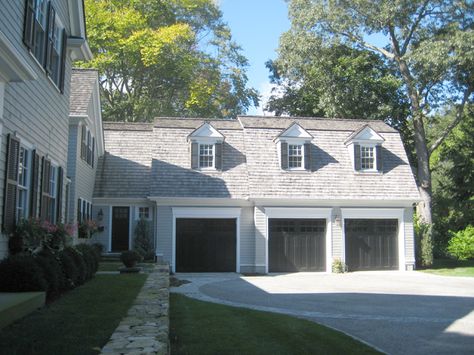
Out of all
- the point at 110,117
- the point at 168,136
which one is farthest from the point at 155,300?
the point at 110,117

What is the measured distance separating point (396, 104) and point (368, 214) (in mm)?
10120

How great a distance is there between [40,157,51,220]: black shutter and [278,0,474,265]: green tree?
20.5m

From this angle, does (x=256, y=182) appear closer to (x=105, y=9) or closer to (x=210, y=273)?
(x=210, y=273)

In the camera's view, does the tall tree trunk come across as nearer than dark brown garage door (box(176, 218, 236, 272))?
No

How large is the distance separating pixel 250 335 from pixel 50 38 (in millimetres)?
7566

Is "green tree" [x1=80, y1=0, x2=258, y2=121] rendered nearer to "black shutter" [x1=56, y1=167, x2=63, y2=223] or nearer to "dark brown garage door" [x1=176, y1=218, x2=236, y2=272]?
"dark brown garage door" [x1=176, y1=218, x2=236, y2=272]

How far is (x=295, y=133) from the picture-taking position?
2347 cm

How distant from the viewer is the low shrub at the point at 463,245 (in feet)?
91.2

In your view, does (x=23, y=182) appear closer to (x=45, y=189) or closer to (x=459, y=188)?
(x=45, y=189)

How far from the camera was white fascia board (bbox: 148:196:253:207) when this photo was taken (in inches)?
863

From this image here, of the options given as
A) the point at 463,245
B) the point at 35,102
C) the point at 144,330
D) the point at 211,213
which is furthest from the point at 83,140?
the point at 463,245

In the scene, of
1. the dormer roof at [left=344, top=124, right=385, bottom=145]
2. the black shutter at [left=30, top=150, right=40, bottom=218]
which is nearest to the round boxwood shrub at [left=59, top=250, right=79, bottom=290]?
the black shutter at [left=30, top=150, right=40, bottom=218]

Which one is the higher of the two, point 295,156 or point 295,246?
point 295,156

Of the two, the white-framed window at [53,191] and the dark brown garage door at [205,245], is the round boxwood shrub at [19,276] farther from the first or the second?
the dark brown garage door at [205,245]
